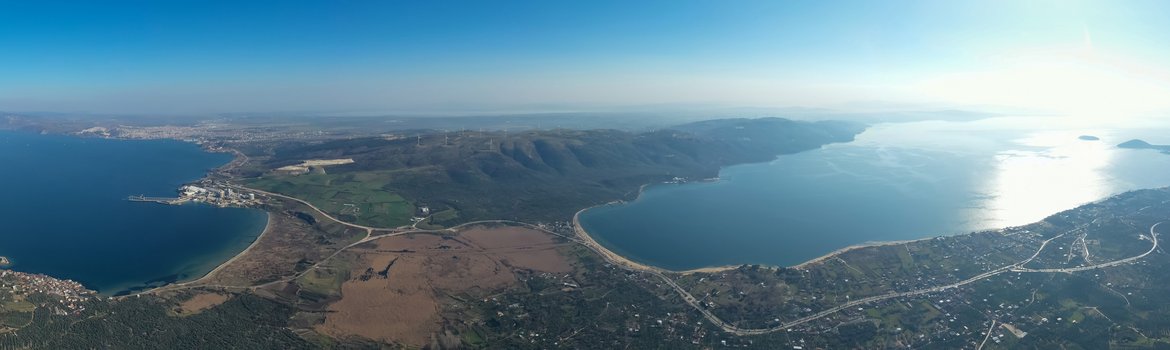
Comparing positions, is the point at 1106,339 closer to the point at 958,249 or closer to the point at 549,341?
the point at 958,249

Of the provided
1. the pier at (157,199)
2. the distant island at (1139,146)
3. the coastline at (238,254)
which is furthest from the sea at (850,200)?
the pier at (157,199)

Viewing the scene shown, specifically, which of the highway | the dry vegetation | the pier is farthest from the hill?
the pier

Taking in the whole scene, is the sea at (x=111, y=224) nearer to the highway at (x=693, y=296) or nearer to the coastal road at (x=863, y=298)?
the highway at (x=693, y=296)

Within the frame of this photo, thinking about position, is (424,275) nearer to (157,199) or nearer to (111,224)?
(111,224)

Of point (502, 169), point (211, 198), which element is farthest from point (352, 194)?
point (502, 169)

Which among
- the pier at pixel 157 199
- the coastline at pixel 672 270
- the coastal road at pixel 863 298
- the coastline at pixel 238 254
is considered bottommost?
the coastal road at pixel 863 298

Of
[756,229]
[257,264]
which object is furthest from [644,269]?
[257,264]
